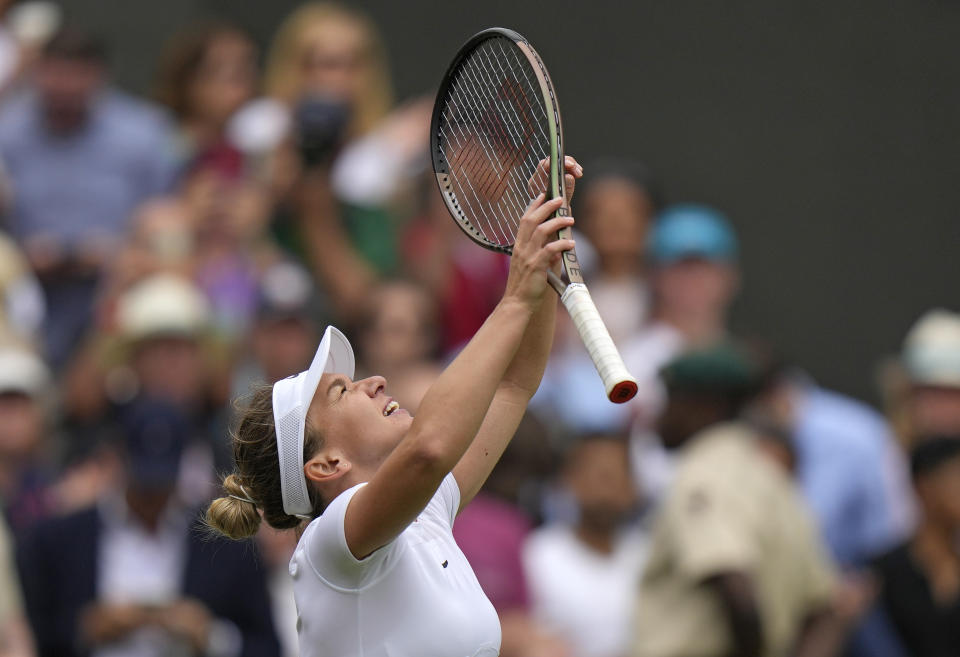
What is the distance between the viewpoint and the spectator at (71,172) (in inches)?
269

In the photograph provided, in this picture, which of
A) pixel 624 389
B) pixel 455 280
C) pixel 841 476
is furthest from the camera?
pixel 455 280

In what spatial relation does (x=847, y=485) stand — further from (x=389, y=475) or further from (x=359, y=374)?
(x=389, y=475)

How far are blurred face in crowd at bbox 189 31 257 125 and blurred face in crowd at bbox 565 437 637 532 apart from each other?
2338mm

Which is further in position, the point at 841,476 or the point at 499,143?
the point at 841,476

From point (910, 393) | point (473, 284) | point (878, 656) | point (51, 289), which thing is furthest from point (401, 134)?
point (878, 656)

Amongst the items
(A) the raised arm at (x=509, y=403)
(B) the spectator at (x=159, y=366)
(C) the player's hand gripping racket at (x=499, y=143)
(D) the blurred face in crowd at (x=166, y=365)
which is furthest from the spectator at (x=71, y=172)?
(A) the raised arm at (x=509, y=403)

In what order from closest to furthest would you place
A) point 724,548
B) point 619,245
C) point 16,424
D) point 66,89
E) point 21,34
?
point 724,548 → point 16,424 → point 66,89 → point 619,245 → point 21,34

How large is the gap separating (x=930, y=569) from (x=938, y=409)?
89 centimetres

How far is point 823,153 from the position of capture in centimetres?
849

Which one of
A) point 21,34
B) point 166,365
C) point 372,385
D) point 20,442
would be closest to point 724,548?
point 372,385

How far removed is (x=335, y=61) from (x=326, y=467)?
3.97m

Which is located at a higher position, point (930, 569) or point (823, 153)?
point (930, 569)

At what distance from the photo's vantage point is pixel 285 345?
636 centimetres

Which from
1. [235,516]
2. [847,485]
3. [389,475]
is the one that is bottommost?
[847,485]
